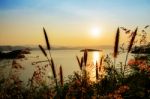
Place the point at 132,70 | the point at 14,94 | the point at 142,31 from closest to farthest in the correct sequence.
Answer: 1. the point at 14,94
2. the point at 142,31
3. the point at 132,70

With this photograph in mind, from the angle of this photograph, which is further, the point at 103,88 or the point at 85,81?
the point at 103,88

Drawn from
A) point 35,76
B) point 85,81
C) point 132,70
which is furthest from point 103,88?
point 132,70

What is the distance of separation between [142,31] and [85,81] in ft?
14.4

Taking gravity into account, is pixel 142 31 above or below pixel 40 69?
above

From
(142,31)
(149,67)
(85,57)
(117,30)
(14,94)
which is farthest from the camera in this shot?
(142,31)

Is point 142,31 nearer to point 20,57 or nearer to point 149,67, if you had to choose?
point 149,67

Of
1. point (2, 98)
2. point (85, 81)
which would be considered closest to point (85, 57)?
point (85, 81)

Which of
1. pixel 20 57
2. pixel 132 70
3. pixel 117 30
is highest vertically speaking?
pixel 117 30

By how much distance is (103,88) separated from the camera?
32.4ft

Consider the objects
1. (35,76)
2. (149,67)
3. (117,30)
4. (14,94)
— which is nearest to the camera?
(117,30)

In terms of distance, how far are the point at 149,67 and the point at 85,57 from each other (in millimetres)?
2048

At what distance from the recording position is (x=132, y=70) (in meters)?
17.7

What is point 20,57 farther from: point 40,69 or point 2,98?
point 2,98

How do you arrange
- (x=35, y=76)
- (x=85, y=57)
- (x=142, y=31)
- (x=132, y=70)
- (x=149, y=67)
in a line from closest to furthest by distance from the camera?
(x=85, y=57), (x=149, y=67), (x=35, y=76), (x=142, y=31), (x=132, y=70)
